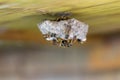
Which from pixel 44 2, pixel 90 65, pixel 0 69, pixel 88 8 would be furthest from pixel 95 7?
pixel 0 69

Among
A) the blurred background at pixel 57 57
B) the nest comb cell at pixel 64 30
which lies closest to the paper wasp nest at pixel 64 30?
the nest comb cell at pixel 64 30

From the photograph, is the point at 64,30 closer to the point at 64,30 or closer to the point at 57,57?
the point at 64,30

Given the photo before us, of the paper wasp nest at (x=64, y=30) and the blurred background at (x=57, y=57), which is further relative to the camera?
the blurred background at (x=57, y=57)

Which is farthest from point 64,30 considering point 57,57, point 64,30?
point 57,57

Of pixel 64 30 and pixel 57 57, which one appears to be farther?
A: pixel 57 57

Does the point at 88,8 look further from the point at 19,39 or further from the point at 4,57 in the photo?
the point at 4,57

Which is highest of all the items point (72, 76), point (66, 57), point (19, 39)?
point (19, 39)

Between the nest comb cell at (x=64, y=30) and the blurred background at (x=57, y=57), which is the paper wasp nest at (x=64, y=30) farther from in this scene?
the blurred background at (x=57, y=57)

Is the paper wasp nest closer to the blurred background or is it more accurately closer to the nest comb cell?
the nest comb cell
